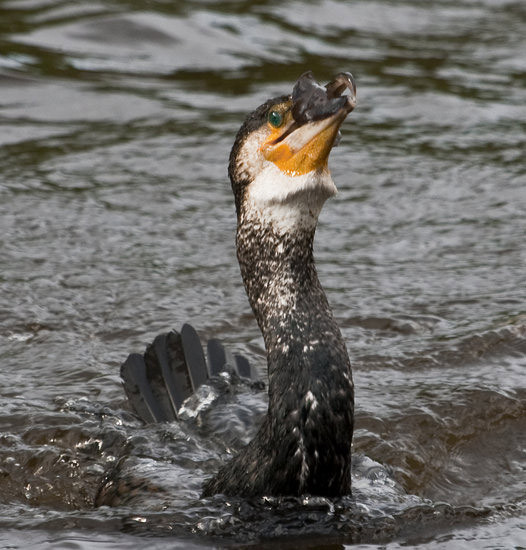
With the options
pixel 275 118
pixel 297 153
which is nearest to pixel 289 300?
pixel 297 153

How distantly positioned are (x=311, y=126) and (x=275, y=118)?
0.44ft

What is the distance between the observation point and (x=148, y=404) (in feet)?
16.3

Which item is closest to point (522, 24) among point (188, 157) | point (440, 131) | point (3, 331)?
point (440, 131)

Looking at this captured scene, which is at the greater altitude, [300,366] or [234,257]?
[300,366]

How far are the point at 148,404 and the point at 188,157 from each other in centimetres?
340

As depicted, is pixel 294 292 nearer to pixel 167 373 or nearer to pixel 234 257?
pixel 167 373

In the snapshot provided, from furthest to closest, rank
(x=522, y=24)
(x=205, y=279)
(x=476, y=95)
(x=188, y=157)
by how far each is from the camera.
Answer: (x=522, y=24)
(x=476, y=95)
(x=188, y=157)
(x=205, y=279)

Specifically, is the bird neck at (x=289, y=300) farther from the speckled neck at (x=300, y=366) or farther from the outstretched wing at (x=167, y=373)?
the outstretched wing at (x=167, y=373)

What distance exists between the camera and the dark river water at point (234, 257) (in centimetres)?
421

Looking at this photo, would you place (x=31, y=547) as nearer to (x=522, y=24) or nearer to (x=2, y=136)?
(x=2, y=136)

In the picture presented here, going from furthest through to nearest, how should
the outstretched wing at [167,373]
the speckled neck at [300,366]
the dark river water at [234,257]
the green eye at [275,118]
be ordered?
the outstretched wing at [167,373]
the dark river water at [234,257]
the green eye at [275,118]
the speckled neck at [300,366]

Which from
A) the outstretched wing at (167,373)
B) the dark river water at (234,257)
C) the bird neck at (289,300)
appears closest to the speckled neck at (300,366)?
the bird neck at (289,300)

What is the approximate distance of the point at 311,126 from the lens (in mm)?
3809

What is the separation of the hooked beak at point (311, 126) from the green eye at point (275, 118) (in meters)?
0.04
